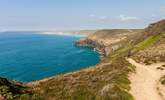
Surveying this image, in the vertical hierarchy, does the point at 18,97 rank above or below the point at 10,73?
above

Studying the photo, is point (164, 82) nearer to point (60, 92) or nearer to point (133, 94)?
point (133, 94)

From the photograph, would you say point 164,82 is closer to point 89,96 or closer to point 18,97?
point 89,96

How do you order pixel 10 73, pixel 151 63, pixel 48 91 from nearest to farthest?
pixel 48 91
pixel 151 63
pixel 10 73

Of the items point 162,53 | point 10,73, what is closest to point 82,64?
point 10,73

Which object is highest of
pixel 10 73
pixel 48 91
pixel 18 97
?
pixel 18 97

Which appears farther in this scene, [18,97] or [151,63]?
[151,63]

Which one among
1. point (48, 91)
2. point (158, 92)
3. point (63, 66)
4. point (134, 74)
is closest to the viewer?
point (158, 92)
